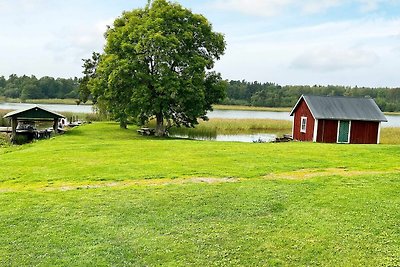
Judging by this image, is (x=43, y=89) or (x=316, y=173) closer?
(x=316, y=173)

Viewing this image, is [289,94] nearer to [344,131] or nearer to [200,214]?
[344,131]

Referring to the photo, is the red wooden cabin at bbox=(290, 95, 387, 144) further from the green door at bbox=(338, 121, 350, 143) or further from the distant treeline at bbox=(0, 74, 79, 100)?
the distant treeline at bbox=(0, 74, 79, 100)

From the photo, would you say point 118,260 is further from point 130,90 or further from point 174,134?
point 174,134

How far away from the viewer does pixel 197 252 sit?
22.3 ft

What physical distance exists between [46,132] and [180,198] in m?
25.3

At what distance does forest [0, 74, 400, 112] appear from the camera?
110938mm

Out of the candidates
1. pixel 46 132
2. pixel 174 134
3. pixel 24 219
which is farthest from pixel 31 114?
pixel 24 219

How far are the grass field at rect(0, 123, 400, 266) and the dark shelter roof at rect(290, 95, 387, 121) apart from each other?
15.7 meters

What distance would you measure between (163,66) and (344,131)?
45.2ft

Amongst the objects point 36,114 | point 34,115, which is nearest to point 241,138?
point 36,114

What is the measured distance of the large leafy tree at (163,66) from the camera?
30109 millimetres

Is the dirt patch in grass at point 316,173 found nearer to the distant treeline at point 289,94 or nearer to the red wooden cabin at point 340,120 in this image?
the red wooden cabin at point 340,120

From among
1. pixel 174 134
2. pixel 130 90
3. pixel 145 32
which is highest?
pixel 145 32

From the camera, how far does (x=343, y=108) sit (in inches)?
1188
